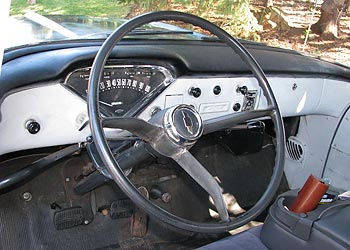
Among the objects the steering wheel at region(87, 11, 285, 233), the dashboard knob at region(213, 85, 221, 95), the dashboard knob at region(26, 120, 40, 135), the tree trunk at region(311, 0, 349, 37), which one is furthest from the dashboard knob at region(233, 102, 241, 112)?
the tree trunk at region(311, 0, 349, 37)

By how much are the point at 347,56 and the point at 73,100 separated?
17.3ft

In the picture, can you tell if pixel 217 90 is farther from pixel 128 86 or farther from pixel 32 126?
pixel 32 126

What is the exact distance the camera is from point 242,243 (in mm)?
1564

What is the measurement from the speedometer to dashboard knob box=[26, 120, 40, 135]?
19cm

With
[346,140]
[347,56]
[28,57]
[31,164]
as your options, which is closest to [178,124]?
[28,57]

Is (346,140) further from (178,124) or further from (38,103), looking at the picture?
(38,103)

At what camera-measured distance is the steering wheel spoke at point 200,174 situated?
130 cm

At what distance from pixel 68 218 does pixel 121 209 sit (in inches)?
10.5

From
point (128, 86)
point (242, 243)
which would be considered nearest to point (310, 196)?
point (242, 243)

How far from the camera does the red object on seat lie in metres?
1.53

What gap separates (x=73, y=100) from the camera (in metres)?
1.56

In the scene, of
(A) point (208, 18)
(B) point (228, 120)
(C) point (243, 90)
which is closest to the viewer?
(B) point (228, 120)

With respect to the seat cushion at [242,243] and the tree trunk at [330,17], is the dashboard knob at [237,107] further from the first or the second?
the tree trunk at [330,17]

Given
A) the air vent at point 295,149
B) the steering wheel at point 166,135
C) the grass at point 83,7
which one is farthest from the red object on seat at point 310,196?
the grass at point 83,7
